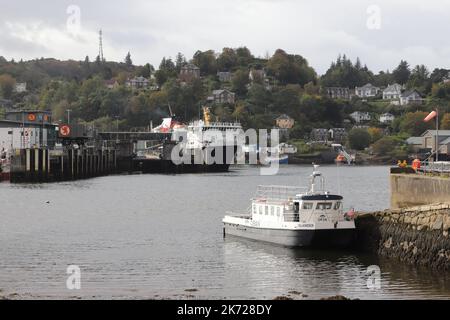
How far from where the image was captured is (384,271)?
3753cm

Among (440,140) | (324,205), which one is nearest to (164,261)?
(324,205)

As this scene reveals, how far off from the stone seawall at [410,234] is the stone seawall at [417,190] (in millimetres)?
1929

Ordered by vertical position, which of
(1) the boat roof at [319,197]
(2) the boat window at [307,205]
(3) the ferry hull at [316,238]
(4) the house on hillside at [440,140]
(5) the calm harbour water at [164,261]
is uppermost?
(4) the house on hillside at [440,140]

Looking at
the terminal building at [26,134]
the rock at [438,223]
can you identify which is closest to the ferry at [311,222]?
the rock at [438,223]

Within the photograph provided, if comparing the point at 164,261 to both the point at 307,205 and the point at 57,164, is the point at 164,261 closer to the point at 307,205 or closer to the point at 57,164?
the point at 307,205

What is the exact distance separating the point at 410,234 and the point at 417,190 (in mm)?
4492

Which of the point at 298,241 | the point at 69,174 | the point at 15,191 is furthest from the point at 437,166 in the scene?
the point at 69,174

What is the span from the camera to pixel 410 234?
126ft

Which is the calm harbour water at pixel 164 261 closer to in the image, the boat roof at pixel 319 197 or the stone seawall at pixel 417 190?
the boat roof at pixel 319 197

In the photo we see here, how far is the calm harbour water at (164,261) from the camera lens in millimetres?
34281

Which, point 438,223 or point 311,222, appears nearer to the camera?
point 438,223

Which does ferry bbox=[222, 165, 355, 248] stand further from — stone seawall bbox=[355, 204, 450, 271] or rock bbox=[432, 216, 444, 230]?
rock bbox=[432, 216, 444, 230]
